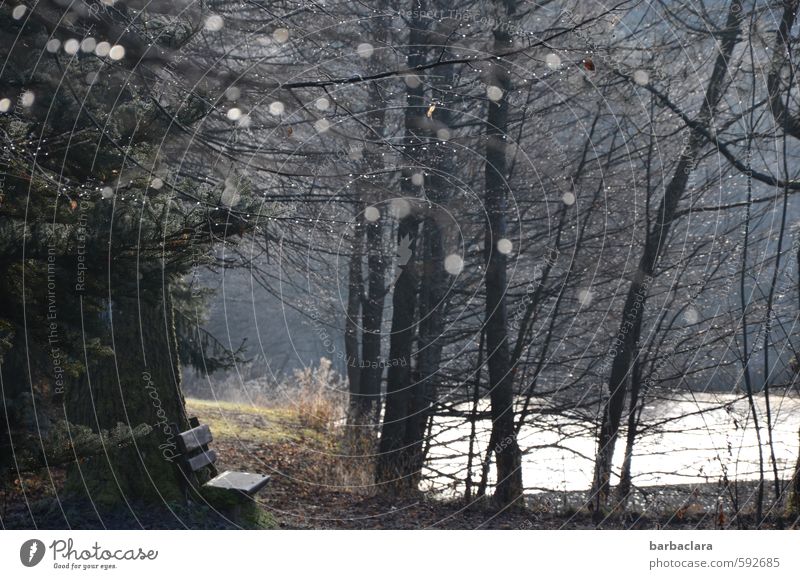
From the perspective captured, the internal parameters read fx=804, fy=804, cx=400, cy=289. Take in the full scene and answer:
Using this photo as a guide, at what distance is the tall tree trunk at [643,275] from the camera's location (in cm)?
796

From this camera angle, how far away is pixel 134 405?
25.8 feet

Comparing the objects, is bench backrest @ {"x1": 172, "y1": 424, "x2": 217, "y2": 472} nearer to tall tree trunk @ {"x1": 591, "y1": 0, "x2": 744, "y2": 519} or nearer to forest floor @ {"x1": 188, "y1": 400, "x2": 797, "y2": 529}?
forest floor @ {"x1": 188, "y1": 400, "x2": 797, "y2": 529}

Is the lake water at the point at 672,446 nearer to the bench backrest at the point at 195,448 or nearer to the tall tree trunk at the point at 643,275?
the tall tree trunk at the point at 643,275

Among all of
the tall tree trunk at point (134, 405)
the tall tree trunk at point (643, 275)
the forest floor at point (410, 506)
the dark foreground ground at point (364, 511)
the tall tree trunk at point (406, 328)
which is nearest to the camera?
the dark foreground ground at point (364, 511)

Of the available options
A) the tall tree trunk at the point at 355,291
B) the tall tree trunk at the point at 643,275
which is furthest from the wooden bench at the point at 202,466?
the tall tree trunk at the point at 643,275

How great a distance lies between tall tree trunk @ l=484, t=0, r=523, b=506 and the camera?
342 inches

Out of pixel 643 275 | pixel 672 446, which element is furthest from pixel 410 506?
pixel 643 275

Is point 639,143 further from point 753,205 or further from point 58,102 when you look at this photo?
point 58,102

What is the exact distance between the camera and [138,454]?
7.67m

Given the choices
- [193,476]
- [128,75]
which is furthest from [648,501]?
[128,75]

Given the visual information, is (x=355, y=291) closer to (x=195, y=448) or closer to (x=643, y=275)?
(x=195, y=448)

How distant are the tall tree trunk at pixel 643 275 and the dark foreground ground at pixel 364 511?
45 centimetres

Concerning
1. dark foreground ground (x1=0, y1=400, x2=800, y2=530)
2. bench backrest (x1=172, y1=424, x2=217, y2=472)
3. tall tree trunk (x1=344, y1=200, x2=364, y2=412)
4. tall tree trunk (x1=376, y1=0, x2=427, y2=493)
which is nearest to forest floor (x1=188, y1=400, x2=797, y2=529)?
dark foreground ground (x1=0, y1=400, x2=800, y2=530)

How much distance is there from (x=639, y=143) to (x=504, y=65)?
171 cm
